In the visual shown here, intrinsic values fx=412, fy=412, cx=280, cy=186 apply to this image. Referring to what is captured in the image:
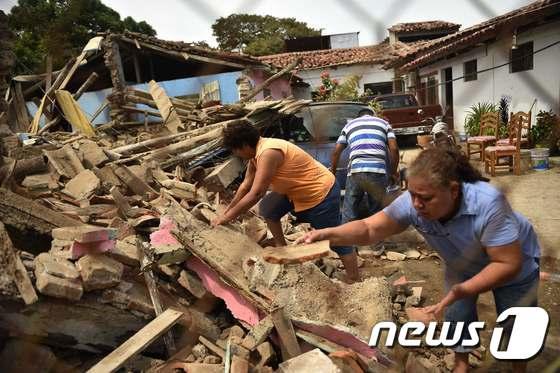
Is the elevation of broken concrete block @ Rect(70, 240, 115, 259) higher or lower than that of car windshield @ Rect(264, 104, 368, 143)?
lower

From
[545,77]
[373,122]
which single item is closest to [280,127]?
[373,122]

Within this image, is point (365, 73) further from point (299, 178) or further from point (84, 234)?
point (299, 178)

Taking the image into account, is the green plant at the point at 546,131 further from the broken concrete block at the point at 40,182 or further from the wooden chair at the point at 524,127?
the broken concrete block at the point at 40,182

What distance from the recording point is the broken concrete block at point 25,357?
6.63 ft

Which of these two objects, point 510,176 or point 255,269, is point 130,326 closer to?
point 255,269

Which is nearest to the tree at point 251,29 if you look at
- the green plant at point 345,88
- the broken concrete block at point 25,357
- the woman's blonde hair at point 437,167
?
the green plant at point 345,88

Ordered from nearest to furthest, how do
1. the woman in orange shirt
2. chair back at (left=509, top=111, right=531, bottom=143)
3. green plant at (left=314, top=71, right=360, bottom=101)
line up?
green plant at (left=314, top=71, right=360, bottom=101) < the woman in orange shirt < chair back at (left=509, top=111, right=531, bottom=143)

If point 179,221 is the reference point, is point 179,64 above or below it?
above

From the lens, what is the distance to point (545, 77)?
5.04 meters

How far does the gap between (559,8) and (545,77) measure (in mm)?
2507

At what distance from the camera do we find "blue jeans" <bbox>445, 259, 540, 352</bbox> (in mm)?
1891

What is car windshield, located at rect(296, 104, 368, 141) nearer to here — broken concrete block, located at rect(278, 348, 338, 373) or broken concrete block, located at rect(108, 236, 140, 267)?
broken concrete block, located at rect(108, 236, 140, 267)

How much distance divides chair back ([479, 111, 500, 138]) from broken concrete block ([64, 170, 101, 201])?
6916 millimetres

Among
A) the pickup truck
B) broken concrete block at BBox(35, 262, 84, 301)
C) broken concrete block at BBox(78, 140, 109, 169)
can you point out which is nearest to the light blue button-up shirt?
broken concrete block at BBox(35, 262, 84, 301)
